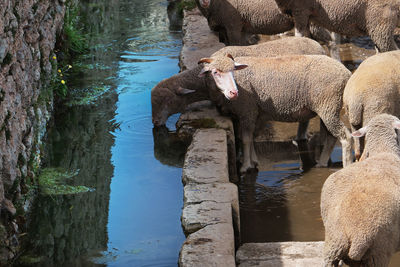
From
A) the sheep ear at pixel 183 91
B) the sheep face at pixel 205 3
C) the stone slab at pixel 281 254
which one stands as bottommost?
the stone slab at pixel 281 254

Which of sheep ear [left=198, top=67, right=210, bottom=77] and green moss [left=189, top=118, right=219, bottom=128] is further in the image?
sheep ear [left=198, top=67, right=210, bottom=77]

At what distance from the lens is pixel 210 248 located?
5258 mm

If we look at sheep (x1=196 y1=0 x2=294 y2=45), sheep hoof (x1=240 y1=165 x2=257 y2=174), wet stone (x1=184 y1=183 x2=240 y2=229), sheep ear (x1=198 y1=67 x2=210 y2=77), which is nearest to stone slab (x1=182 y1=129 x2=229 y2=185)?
wet stone (x1=184 y1=183 x2=240 y2=229)

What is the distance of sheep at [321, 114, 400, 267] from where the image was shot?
4602mm

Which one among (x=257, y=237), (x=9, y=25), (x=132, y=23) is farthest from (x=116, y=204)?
(x=132, y=23)

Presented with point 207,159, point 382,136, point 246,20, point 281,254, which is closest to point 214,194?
point 207,159

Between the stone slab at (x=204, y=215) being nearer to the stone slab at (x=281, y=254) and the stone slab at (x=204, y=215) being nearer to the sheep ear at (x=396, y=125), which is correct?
the stone slab at (x=281, y=254)

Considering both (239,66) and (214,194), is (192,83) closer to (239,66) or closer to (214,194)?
(239,66)

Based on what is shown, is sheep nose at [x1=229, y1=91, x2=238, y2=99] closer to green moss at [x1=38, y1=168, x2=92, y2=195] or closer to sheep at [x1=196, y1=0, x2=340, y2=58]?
green moss at [x1=38, y1=168, x2=92, y2=195]

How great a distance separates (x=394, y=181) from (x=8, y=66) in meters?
3.59

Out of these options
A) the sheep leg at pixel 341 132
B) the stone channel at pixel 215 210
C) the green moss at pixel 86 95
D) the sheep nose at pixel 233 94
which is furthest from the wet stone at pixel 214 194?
the green moss at pixel 86 95

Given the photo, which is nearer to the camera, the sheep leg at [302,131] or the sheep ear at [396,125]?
the sheep ear at [396,125]

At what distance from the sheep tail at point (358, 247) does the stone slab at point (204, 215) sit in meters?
1.29

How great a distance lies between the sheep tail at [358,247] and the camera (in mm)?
4578
